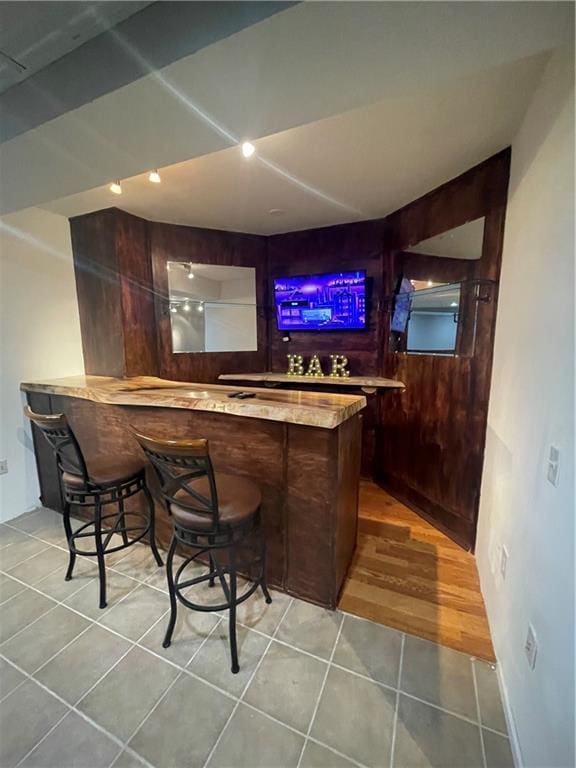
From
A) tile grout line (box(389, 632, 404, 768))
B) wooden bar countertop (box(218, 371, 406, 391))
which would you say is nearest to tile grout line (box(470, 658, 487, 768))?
tile grout line (box(389, 632, 404, 768))

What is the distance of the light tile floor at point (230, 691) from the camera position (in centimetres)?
115

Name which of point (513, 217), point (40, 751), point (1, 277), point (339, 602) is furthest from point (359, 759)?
point (1, 277)

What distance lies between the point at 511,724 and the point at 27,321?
3.82 meters

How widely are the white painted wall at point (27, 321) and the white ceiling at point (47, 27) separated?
1729mm

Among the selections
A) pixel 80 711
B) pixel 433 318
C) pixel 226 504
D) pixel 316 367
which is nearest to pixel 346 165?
pixel 433 318

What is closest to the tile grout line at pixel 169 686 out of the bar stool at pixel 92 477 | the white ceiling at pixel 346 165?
the bar stool at pixel 92 477

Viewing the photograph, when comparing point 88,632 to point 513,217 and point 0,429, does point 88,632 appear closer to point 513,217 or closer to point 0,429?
point 0,429

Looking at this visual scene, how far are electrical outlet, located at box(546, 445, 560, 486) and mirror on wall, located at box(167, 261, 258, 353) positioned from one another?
10.0ft

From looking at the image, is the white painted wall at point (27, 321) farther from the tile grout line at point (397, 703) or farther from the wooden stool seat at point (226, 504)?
the tile grout line at point (397, 703)

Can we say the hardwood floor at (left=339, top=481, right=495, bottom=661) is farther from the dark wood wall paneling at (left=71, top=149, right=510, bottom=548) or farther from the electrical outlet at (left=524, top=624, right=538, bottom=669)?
the electrical outlet at (left=524, top=624, right=538, bottom=669)

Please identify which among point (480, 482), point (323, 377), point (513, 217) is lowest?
point (480, 482)

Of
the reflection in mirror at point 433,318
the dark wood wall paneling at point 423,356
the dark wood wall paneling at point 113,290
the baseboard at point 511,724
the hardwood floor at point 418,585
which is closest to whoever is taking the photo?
the baseboard at point 511,724

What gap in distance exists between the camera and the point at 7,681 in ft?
4.58

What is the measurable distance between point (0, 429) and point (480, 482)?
3.64 meters
